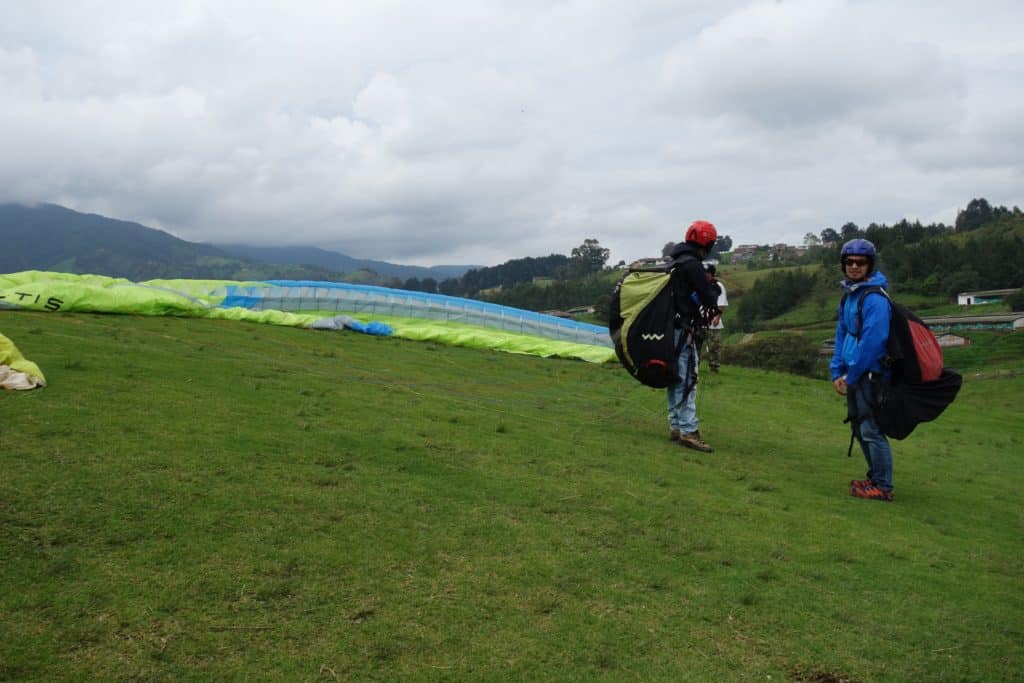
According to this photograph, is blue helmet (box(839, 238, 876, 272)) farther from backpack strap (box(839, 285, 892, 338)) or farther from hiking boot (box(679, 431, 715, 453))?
hiking boot (box(679, 431, 715, 453))

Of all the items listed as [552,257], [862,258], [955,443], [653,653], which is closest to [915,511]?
[862,258]

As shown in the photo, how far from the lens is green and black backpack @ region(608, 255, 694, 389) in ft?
32.2

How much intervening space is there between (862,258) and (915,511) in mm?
2708

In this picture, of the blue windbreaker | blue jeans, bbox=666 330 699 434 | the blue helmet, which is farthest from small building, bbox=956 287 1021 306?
the blue helmet

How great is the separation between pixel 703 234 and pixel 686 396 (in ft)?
6.99

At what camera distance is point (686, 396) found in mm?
10352

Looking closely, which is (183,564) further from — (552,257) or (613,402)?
(552,257)

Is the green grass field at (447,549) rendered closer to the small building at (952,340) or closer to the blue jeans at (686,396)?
the blue jeans at (686,396)

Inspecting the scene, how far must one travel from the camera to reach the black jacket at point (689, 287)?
980 cm

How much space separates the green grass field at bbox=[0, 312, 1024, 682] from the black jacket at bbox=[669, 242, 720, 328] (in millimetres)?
1736

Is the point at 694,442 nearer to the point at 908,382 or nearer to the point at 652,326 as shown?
the point at 652,326

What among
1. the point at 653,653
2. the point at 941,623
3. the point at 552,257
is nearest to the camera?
the point at 653,653

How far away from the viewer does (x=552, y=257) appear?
191000 mm

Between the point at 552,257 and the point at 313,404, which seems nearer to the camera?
the point at 313,404
